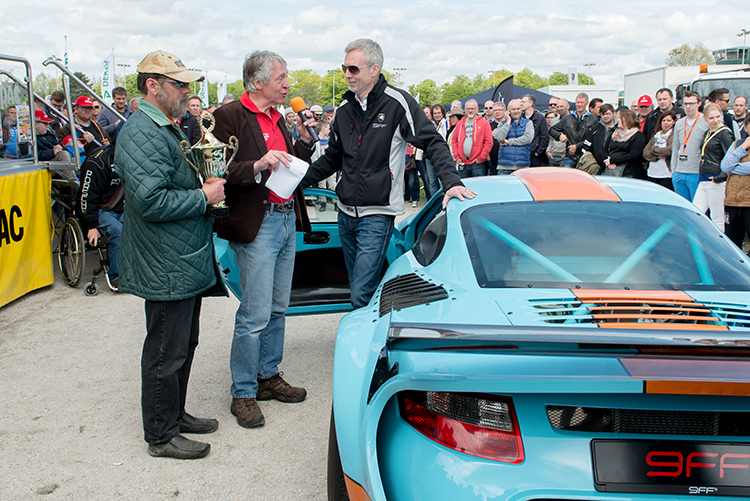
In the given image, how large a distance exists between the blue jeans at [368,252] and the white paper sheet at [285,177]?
0.75m

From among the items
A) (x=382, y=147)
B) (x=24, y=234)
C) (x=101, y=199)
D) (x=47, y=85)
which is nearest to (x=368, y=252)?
(x=382, y=147)

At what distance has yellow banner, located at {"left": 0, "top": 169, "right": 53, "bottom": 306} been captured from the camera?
19.2 feet

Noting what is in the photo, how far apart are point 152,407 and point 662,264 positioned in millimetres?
2503

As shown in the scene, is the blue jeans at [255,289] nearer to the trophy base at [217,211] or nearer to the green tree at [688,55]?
the trophy base at [217,211]

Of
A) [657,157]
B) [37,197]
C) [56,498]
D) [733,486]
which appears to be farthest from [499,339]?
[657,157]

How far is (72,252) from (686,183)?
749 centimetres

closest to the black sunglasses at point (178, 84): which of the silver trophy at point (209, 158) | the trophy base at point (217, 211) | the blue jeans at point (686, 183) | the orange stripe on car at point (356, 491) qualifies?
the silver trophy at point (209, 158)

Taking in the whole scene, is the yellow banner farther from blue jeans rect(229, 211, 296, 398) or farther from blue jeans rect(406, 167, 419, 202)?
blue jeans rect(406, 167, 419, 202)

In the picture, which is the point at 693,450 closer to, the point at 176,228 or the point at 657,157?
the point at 176,228

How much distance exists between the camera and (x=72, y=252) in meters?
6.70

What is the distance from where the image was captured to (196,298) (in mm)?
3170

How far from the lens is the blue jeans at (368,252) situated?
392 centimetres

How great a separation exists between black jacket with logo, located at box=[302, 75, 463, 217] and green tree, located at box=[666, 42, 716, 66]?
8753 centimetres

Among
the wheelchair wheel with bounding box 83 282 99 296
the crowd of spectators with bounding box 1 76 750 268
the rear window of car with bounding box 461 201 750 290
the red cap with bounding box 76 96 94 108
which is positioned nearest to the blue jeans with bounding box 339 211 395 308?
the rear window of car with bounding box 461 201 750 290
